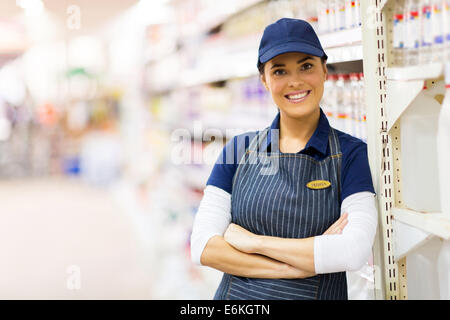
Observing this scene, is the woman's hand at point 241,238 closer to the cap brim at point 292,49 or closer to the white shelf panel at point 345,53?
the cap brim at point 292,49

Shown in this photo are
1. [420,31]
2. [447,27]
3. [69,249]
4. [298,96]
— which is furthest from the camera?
[69,249]

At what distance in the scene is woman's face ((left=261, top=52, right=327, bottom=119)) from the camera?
1441 millimetres

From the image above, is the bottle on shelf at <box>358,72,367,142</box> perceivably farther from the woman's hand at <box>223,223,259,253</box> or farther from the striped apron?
the woman's hand at <box>223,223,259,253</box>

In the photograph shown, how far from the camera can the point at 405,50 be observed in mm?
1399

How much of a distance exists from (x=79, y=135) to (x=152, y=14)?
5.79 meters

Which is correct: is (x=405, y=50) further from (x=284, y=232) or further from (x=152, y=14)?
(x=152, y=14)

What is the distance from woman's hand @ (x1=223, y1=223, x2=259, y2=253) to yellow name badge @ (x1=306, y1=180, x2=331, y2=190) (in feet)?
0.70

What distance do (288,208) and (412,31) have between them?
0.61m

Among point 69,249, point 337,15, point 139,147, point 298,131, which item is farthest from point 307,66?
point 139,147

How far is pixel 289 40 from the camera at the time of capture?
1.41 metres

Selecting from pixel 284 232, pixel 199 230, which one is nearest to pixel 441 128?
pixel 284 232

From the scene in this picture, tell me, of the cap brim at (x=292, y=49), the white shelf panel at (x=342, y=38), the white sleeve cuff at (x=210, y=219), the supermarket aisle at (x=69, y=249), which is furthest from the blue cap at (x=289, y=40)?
the supermarket aisle at (x=69, y=249)

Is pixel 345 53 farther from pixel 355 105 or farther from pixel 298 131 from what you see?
pixel 298 131

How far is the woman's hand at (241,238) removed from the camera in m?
1.41
